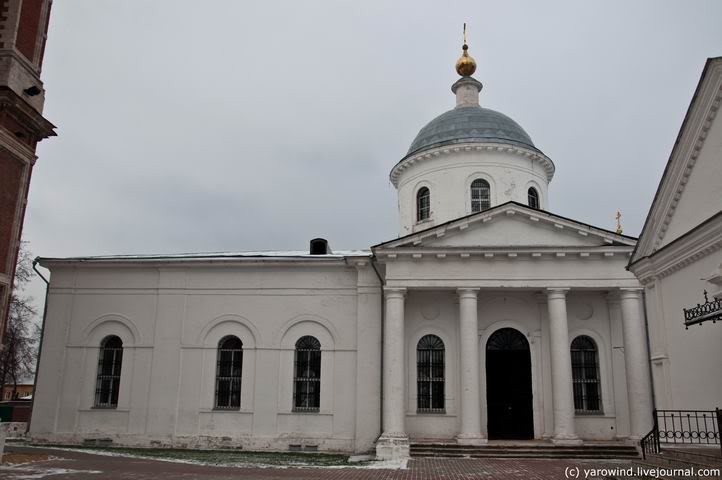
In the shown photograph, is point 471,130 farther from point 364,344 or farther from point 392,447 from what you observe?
point 392,447

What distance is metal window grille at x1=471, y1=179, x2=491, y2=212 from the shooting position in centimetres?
2281

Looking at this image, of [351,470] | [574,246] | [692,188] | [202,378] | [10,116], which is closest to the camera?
[692,188]

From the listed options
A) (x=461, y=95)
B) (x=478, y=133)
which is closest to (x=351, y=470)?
(x=478, y=133)

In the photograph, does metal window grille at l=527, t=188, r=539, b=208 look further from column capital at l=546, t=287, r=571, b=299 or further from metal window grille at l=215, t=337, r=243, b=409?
metal window grille at l=215, t=337, r=243, b=409

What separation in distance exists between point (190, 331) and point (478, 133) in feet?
41.7

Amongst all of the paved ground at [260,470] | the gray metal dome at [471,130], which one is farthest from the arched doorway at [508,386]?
the gray metal dome at [471,130]

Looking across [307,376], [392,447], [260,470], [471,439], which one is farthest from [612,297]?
[260,470]

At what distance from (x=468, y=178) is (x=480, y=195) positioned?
2.55 feet

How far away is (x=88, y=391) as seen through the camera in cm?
2077

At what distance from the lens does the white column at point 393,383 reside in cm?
1719

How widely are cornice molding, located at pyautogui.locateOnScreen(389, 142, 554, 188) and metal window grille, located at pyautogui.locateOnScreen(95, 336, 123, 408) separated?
12.4m

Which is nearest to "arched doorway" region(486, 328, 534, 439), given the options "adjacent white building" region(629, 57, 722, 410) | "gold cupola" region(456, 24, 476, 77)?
"adjacent white building" region(629, 57, 722, 410)

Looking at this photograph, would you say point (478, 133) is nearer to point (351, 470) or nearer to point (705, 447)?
point (351, 470)

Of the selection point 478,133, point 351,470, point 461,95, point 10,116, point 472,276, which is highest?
point 461,95
